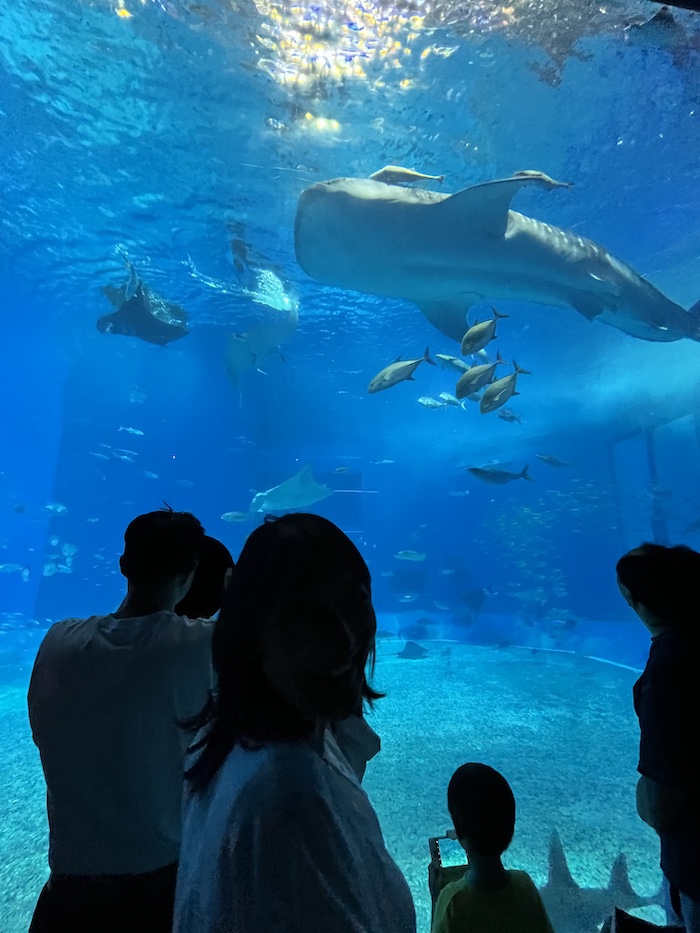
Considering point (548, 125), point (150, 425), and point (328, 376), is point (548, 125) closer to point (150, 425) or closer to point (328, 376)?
point (328, 376)

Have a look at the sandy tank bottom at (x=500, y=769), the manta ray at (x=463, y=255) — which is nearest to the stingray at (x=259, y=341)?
Result: the manta ray at (x=463, y=255)

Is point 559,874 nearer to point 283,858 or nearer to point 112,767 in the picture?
point 112,767

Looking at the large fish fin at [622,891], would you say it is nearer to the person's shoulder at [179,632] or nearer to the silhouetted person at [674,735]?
the silhouetted person at [674,735]

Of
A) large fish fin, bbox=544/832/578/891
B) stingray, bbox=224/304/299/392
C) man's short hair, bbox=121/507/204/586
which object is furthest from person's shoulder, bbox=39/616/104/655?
stingray, bbox=224/304/299/392

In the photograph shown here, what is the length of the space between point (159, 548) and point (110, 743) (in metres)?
0.56

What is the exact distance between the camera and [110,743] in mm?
1490

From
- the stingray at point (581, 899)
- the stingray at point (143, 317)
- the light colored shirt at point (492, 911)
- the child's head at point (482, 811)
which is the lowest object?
the stingray at point (581, 899)

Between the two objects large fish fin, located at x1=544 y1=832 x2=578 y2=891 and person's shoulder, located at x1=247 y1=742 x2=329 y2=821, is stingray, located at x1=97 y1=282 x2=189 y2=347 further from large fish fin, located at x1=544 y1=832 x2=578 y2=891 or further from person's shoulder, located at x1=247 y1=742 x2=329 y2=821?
person's shoulder, located at x1=247 y1=742 x2=329 y2=821

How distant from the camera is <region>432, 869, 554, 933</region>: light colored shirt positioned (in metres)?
1.50

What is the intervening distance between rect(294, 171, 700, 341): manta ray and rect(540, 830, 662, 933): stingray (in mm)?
5651

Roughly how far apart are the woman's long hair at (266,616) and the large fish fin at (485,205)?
5514 mm

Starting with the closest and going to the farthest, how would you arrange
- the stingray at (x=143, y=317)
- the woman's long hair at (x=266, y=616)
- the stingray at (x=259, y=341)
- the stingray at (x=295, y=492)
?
the woman's long hair at (x=266, y=616), the stingray at (x=143, y=317), the stingray at (x=259, y=341), the stingray at (x=295, y=492)

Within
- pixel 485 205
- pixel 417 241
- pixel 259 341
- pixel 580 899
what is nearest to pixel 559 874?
pixel 580 899

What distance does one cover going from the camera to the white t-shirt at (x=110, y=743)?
148cm
